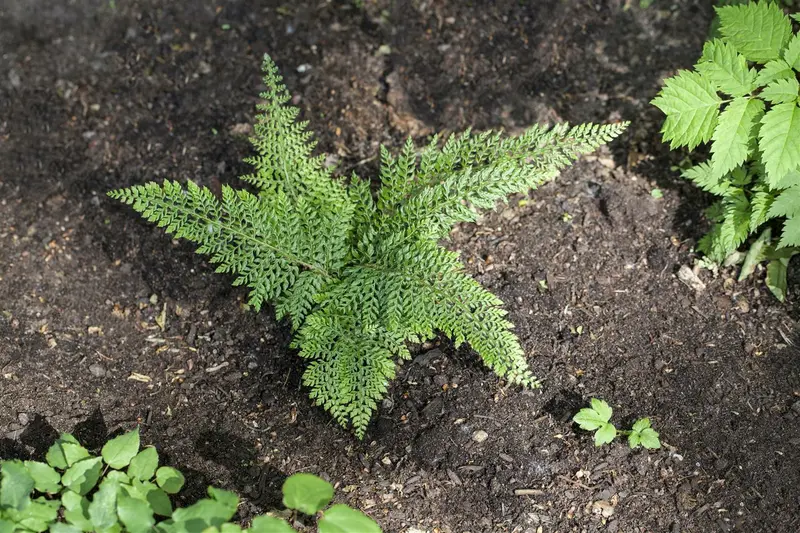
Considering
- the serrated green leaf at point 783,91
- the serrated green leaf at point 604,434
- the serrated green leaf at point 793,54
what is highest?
the serrated green leaf at point 793,54

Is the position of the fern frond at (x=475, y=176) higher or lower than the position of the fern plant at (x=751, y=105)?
lower

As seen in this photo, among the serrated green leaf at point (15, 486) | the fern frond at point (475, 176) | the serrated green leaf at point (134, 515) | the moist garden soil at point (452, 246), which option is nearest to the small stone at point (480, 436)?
the moist garden soil at point (452, 246)

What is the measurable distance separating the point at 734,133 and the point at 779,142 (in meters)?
0.18

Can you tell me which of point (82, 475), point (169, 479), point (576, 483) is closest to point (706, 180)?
point (576, 483)

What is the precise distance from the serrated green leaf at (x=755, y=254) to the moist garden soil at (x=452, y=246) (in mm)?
61

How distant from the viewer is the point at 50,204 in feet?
12.0

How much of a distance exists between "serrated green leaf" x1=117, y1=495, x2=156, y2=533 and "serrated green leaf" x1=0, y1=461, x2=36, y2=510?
338 millimetres

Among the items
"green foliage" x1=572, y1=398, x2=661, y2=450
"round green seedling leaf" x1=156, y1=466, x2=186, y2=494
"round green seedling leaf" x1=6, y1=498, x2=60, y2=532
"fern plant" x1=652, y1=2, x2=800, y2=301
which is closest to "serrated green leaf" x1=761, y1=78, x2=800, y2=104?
"fern plant" x1=652, y1=2, x2=800, y2=301

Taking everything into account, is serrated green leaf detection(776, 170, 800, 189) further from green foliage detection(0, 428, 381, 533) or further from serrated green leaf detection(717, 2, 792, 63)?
green foliage detection(0, 428, 381, 533)

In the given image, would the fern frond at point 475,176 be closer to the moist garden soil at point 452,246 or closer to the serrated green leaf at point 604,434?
the moist garden soil at point 452,246

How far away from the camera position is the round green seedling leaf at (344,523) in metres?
2.02

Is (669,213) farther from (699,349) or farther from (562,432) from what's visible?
(562,432)

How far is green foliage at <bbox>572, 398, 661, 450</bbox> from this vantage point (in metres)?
2.77

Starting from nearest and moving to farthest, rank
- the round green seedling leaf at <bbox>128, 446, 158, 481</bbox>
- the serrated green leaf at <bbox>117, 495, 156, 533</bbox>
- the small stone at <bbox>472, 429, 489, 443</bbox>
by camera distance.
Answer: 1. the serrated green leaf at <bbox>117, 495, 156, 533</bbox>
2. the round green seedling leaf at <bbox>128, 446, 158, 481</bbox>
3. the small stone at <bbox>472, 429, 489, 443</bbox>
